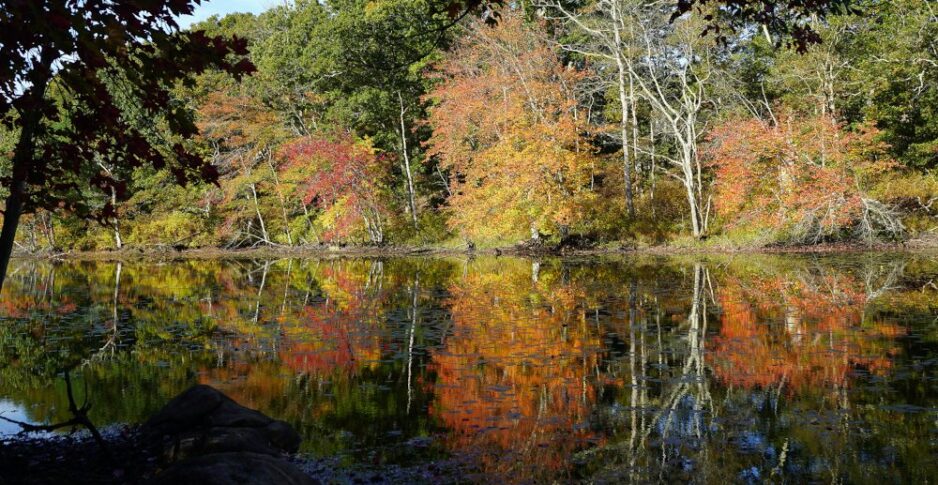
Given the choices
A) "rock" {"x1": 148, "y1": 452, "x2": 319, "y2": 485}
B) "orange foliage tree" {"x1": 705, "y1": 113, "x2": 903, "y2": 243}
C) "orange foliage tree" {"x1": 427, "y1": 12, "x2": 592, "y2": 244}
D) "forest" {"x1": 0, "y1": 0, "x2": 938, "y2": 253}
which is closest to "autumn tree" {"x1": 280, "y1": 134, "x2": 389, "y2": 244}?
"forest" {"x1": 0, "y1": 0, "x2": 938, "y2": 253}

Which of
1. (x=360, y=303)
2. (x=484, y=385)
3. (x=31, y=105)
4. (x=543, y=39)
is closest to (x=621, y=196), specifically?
(x=543, y=39)

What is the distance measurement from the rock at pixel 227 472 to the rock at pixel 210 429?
1316mm

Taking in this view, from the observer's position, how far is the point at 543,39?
29.0 m

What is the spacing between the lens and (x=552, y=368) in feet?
27.4

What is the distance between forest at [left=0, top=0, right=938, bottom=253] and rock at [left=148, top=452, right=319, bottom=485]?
20637mm

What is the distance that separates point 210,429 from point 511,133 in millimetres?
22528

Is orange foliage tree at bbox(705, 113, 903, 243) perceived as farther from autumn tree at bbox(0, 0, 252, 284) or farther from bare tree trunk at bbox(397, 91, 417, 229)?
autumn tree at bbox(0, 0, 252, 284)

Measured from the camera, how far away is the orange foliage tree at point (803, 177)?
22.9 m

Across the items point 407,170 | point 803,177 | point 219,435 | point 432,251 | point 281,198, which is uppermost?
point 407,170

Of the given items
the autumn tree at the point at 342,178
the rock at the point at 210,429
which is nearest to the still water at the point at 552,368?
the rock at the point at 210,429

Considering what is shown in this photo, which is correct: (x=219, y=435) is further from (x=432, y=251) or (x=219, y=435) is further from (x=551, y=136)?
(x=432, y=251)

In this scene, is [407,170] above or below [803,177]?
above

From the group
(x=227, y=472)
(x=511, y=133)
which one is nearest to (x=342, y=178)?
(x=511, y=133)

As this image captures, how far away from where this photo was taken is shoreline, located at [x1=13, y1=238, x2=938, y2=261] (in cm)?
2328
